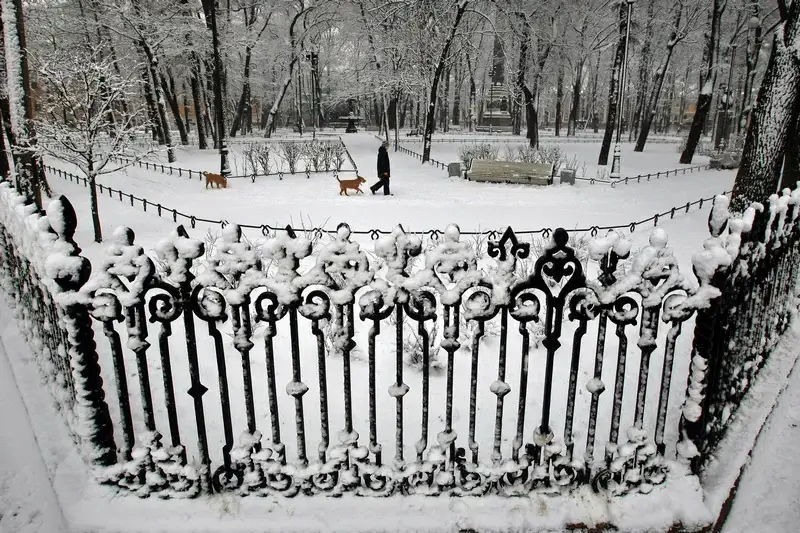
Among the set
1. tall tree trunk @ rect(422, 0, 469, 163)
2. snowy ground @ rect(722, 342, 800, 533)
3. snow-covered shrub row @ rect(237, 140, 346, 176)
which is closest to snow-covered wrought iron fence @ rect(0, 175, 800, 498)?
snowy ground @ rect(722, 342, 800, 533)

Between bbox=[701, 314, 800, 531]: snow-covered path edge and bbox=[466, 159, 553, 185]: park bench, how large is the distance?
15783 millimetres

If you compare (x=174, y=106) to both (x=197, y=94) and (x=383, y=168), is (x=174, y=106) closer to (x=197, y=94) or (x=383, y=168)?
(x=197, y=94)

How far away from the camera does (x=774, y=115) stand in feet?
30.2

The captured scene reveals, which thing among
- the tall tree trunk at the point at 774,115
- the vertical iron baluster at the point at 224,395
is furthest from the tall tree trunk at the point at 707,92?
the vertical iron baluster at the point at 224,395

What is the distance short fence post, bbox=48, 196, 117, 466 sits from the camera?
2295 millimetres

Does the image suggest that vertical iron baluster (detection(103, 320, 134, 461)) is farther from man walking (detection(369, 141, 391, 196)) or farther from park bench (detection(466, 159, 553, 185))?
park bench (detection(466, 159, 553, 185))

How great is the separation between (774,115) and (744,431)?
8.37 metres

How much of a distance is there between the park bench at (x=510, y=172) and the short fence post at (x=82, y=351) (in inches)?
733

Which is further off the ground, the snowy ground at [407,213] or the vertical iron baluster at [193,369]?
the vertical iron baluster at [193,369]

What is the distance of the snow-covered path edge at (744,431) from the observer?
2.59 meters

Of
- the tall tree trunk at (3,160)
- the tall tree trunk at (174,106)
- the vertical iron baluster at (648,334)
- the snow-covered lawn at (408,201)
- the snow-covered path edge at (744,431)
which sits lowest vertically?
the snow-covered lawn at (408,201)

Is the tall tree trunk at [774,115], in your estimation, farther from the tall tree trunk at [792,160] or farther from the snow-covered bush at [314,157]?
the snow-covered bush at [314,157]

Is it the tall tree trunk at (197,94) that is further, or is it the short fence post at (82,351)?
the tall tree trunk at (197,94)

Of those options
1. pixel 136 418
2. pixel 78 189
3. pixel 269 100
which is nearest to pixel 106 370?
pixel 136 418
